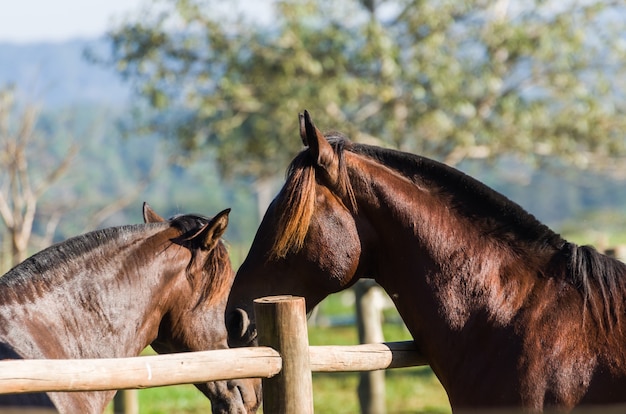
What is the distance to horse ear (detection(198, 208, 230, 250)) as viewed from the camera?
395 centimetres

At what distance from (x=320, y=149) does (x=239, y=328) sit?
0.77 meters

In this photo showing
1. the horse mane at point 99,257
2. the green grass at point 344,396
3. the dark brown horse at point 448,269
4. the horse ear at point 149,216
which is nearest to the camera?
the dark brown horse at point 448,269

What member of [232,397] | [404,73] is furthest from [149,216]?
[404,73]

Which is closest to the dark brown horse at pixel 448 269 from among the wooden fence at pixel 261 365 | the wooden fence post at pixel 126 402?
the wooden fence at pixel 261 365

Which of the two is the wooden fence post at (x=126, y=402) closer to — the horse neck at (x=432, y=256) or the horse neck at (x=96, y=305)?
the horse neck at (x=96, y=305)

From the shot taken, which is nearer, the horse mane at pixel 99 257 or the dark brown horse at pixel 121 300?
the dark brown horse at pixel 121 300

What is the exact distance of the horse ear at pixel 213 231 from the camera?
156 inches

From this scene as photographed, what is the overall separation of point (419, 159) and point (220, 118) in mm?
12993

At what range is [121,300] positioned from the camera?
380cm

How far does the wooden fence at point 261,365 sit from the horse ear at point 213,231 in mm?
962

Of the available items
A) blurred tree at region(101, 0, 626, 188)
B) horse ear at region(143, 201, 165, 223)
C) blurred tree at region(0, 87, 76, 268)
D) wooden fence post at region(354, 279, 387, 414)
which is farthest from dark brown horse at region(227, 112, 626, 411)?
blurred tree at region(101, 0, 626, 188)

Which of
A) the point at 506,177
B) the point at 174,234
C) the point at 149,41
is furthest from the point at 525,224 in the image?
the point at 506,177

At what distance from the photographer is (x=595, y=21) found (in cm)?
1582

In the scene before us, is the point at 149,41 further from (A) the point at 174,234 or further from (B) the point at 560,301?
(B) the point at 560,301
